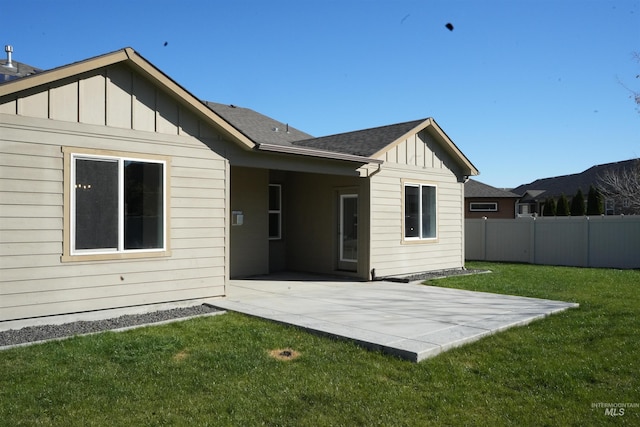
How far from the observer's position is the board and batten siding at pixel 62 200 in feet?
21.0

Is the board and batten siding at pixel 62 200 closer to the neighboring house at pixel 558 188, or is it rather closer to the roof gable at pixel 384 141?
the roof gable at pixel 384 141

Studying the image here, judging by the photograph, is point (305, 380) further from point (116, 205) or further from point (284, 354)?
point (116, 205)

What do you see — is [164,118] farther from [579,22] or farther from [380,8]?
[579,22]

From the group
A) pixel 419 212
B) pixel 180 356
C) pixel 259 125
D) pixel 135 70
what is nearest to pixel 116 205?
pixel 135 70

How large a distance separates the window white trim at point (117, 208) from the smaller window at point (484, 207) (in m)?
27.7

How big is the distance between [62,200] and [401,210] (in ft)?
25.6

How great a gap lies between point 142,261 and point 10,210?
6.32 ft

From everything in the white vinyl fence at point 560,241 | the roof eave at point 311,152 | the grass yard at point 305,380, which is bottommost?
the grass yard at point 305,380

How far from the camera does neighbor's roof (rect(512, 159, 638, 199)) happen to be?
3866 centimetres

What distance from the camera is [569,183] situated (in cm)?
4191

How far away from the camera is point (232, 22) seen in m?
10.4

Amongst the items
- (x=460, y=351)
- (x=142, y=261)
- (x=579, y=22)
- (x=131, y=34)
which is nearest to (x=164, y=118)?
(x=142, y=261)

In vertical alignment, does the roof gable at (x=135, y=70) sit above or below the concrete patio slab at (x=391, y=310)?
above

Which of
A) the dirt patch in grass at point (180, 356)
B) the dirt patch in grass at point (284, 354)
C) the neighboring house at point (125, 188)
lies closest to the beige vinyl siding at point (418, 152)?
the neighboring house at point (125, 188)
